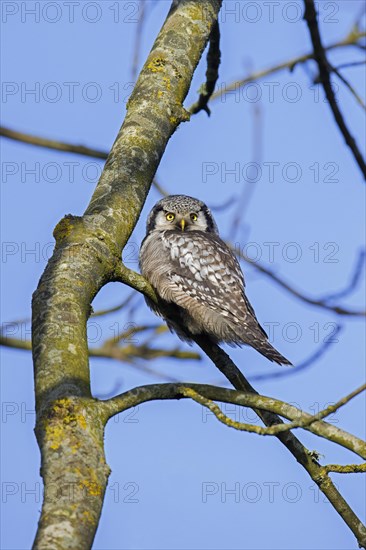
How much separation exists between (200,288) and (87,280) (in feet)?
8.18

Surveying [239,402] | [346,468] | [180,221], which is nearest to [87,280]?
[239,402]

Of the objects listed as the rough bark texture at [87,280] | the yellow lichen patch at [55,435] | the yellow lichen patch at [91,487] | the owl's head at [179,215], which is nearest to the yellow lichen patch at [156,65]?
the rough bark texture at [87,280]

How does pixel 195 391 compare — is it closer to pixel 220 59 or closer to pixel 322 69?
pixel 322 69

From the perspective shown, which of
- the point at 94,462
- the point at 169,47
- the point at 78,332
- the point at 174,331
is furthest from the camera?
the point at 174,331

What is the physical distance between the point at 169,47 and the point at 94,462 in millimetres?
2992

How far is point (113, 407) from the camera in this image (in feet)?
9.91

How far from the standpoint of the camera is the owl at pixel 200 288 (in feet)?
18.6

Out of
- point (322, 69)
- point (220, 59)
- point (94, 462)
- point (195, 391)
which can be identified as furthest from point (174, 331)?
point (94, 462)

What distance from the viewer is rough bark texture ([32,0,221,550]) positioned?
8.41 ft

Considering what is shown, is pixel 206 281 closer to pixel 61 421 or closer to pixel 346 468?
pixel 346 468

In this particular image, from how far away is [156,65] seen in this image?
479cm

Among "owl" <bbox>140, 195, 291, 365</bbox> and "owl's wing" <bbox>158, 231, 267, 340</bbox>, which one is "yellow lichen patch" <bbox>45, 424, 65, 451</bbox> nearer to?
"owl" <bbox>140, 195, 291, 365</bbox>

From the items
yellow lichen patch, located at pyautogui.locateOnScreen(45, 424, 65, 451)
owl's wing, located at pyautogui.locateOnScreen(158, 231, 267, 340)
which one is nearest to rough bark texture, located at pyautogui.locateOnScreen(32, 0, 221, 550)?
yellow lichen patch, located at pyautogui.locateOnScreen(45, 424, 65, 451)

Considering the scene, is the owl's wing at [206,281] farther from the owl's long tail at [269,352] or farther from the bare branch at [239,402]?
the bare branch at [239,402]
